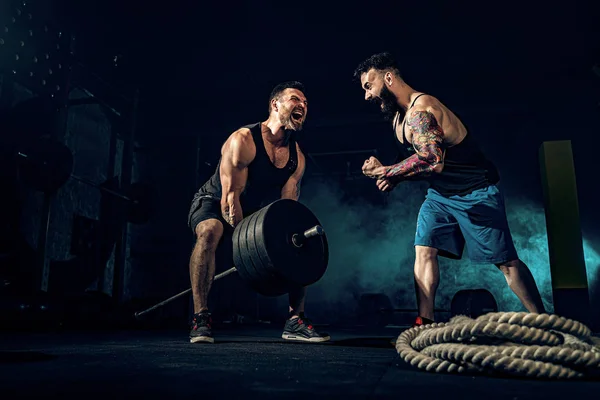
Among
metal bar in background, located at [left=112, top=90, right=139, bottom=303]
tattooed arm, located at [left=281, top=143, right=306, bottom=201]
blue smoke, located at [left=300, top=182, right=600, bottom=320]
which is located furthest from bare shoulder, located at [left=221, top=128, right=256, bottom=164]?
blue smoke, located at [left=300, top=182, right=600, bottom=320]

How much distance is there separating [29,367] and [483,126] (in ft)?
22.6

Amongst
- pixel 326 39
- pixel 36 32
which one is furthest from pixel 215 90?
pixel 36 32

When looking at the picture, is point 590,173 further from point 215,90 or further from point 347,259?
point 215,90

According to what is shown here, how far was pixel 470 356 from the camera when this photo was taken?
4.15 ft

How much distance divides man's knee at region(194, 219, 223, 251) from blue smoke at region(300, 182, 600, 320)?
492cm

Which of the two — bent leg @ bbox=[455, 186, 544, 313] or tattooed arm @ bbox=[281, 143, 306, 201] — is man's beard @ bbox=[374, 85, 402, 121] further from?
tattooed arm @ bbox=[281, 143, 306, 201]

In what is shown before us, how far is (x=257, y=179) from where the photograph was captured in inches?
125

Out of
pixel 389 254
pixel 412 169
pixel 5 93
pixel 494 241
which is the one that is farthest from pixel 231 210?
pixel 389 254

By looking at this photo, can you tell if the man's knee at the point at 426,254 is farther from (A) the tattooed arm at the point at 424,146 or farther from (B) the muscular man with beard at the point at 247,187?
(B) the muscular man with beard at the point at 247,187

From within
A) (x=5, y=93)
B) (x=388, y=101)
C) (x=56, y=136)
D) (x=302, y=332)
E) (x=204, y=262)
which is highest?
(x=5, y=93)

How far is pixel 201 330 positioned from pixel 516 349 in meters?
1.86

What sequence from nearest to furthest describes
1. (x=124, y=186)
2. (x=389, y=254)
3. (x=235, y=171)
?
1. (x=235, y=171)
2. (x=124, y=186)
3. (x=389, y=254)

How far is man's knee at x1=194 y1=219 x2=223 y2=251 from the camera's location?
114 inches

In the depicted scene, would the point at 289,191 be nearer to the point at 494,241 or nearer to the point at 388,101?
the point at 388,101
